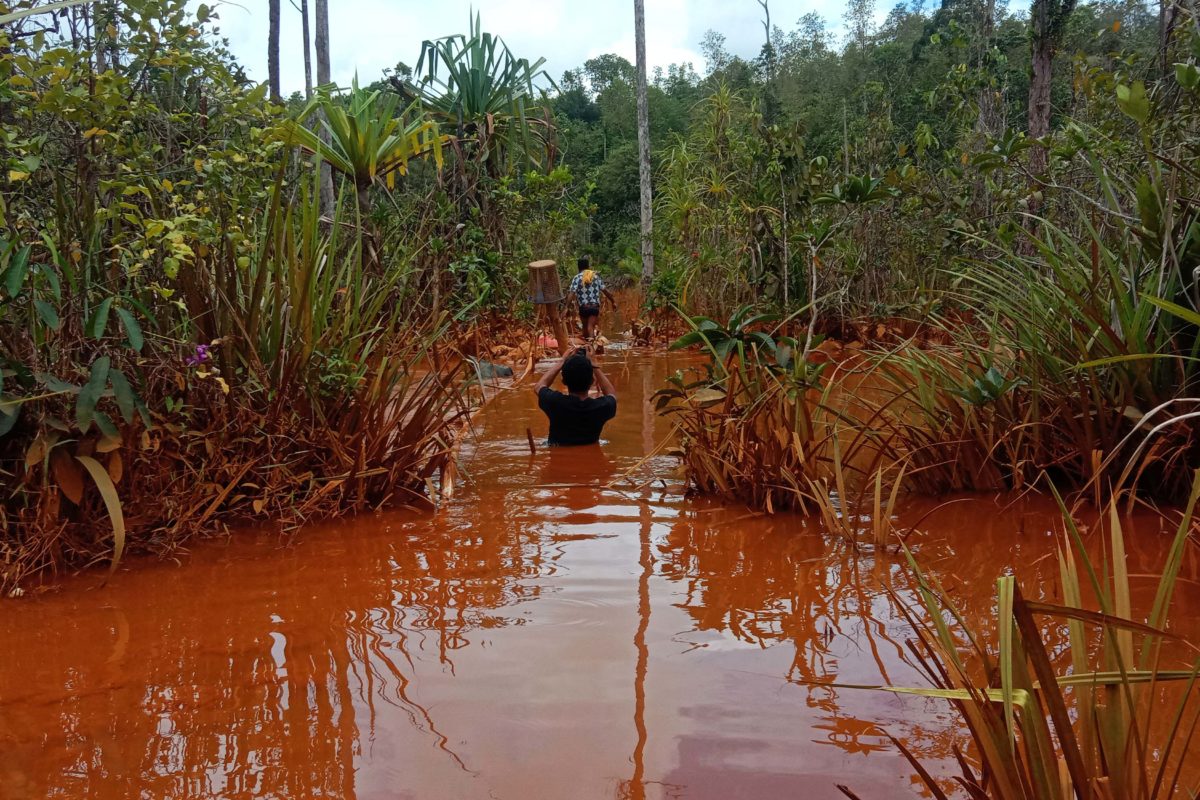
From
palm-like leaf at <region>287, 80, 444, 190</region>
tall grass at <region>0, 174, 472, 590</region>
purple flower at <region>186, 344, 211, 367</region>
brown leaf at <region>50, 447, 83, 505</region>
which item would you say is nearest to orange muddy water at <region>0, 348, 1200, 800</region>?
tall grass at <region>0, 174, 472, 590</region>

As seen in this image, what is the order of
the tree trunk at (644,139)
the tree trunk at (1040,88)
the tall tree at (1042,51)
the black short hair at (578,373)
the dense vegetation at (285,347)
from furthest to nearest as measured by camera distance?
the tree trunk at (644,139) → the tree trunk at (1040,88) → the tall tree at (1042,51) → the black short hair at (578,373) → the dense vegetation at (285,347)

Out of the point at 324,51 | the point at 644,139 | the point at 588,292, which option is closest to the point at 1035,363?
the point at 588,292

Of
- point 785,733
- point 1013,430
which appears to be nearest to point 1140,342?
point 1013,430

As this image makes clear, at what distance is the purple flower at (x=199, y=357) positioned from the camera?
3.40 meters

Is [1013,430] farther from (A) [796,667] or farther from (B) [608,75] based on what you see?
(B) [608,75]

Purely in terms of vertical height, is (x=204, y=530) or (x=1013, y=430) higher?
(x=1013, y=430)

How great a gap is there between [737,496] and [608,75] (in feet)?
164

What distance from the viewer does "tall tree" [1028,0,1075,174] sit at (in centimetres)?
863

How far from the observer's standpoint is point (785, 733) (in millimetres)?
2193

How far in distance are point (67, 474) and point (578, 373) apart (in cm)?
317

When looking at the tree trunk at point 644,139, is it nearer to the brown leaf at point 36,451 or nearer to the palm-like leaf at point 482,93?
the palm-like leaf at point 482,93

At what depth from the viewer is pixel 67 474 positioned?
10.2 feet

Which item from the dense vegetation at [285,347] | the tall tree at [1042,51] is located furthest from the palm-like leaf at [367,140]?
the tall tree at [1042,51]

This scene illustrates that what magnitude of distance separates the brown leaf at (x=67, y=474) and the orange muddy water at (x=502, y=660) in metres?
0.35
